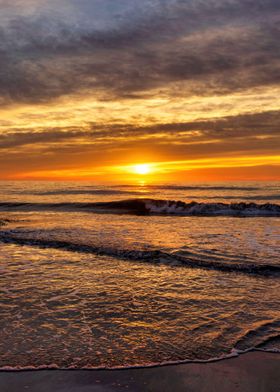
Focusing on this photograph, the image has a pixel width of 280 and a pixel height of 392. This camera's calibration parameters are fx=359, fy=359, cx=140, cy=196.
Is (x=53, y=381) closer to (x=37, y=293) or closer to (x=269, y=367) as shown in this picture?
(x=269, y=367)

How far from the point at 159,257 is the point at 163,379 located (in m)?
5.92

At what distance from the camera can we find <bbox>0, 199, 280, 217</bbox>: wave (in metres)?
25.4

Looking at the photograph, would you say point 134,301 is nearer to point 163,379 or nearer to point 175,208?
point 163,379

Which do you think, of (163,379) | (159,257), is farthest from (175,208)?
(163,379)

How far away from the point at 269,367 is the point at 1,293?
4675 millimetres

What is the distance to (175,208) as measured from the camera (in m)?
27.6

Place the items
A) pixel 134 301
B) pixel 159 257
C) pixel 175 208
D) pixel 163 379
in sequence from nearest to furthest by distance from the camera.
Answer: pixel 163 379 < pixel 134 301 < pixel 159 257 < pixel 175 208

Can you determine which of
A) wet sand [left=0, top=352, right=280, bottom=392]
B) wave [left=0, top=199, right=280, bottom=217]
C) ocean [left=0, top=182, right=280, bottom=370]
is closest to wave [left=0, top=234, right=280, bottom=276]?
ocean [left=0, top=182, right=280, bottom=370]

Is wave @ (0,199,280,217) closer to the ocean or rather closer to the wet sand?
the ocean

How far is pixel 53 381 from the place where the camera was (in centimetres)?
374

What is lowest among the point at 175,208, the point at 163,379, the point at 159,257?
the point at 163,379

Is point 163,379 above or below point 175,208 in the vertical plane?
below

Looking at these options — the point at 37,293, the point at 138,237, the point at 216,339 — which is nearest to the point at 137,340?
the point at 216,339

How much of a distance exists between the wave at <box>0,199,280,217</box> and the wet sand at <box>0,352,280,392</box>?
69.1ft
